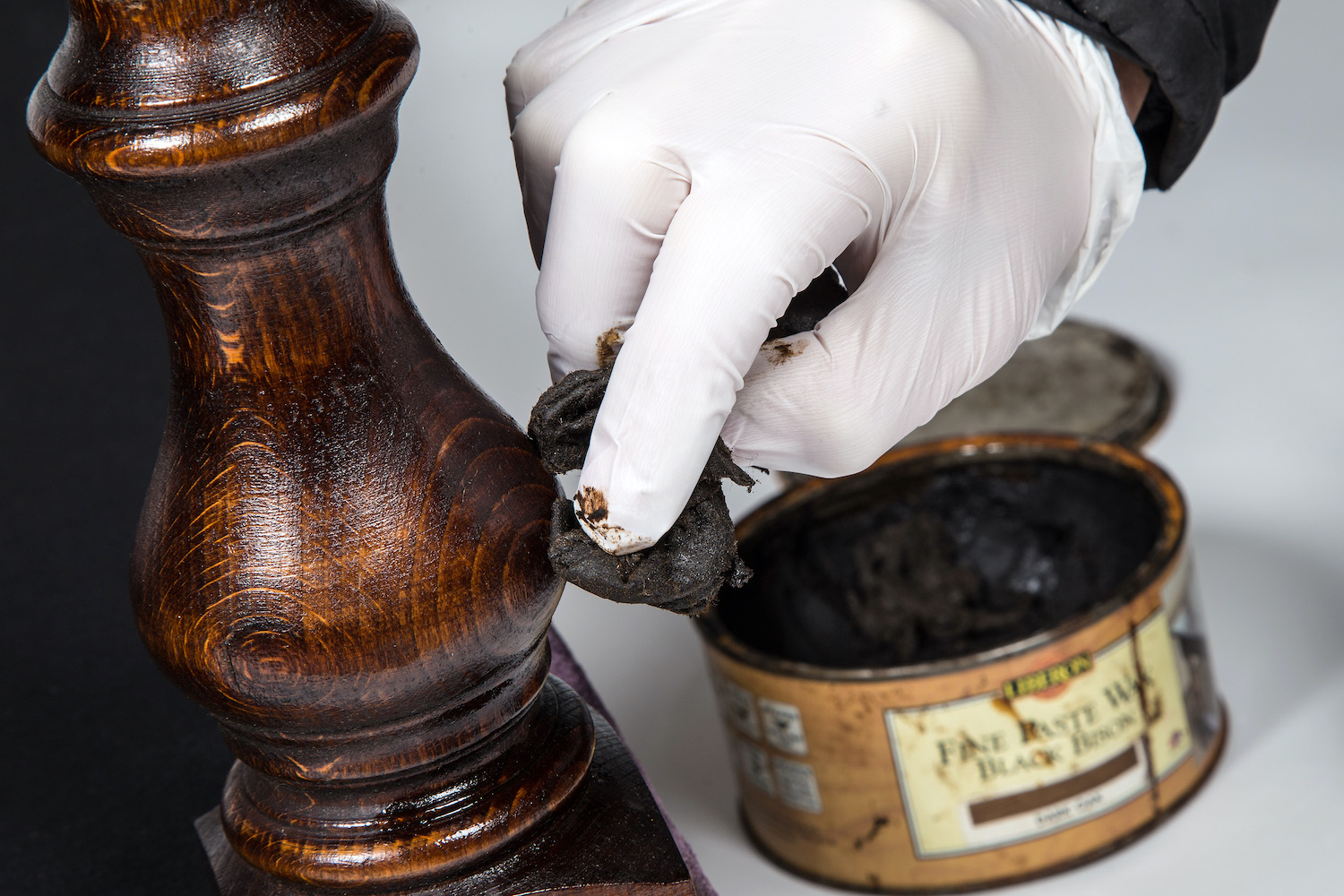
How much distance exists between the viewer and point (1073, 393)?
1.73 m

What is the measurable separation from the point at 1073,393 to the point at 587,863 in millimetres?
1442

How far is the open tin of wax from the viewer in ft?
3.31

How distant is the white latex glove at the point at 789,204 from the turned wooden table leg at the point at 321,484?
5 centimetres

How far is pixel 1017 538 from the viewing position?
135 cm

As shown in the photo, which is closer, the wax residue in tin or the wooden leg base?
the wooden leg base

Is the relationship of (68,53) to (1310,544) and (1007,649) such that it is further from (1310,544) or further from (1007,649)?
(1310,544)

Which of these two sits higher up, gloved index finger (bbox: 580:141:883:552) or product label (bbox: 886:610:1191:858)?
gloved index finger (bbox: 580:141:883:552)

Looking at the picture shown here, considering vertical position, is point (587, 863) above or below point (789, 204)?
below

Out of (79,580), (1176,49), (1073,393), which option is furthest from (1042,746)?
(1073,393)

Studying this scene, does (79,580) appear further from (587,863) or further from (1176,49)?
(1176,49)

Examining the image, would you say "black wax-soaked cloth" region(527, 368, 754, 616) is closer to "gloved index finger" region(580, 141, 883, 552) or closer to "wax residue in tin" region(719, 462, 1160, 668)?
"gloved index finger" region(580, 141, 883, 552)

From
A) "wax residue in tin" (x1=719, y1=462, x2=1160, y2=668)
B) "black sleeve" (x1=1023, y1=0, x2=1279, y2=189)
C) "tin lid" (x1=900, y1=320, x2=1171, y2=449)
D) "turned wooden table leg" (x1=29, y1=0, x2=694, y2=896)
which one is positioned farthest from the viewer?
"tin lid" (x1=900, y1=320, x2=1171, y2=449)

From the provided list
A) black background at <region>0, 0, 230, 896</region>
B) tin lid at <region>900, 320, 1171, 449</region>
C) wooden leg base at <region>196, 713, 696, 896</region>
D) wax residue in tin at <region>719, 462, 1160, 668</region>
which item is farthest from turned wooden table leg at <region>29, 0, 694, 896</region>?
tin lid at <region>900, 320, 1171, 449</region>

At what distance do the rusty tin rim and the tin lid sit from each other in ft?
0.95
